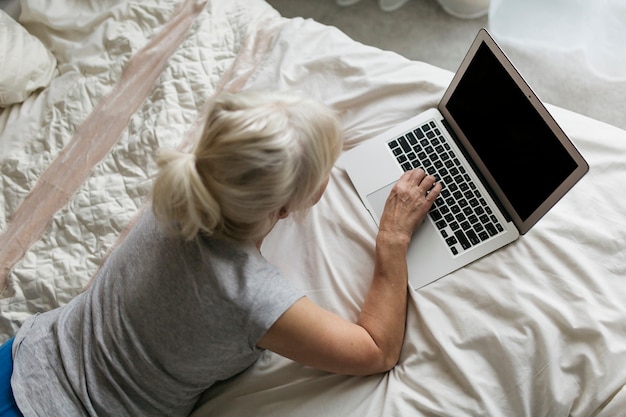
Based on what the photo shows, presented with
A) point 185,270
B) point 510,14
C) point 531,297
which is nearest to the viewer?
point 185,270

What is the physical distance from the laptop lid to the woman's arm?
0.41ft

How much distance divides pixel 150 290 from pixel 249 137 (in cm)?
32

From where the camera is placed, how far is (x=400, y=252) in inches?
39.3

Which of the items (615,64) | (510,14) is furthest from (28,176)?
(615,64)

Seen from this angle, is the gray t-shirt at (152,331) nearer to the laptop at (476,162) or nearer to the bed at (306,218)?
→ the bed at (306,218)

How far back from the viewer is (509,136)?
982 millimetres

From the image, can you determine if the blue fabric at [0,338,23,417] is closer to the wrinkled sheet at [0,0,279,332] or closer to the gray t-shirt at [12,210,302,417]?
the gray t-shirt at [12,210,302,417]

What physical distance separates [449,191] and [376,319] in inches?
12.1

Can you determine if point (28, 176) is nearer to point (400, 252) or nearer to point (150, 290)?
point (150, 290)

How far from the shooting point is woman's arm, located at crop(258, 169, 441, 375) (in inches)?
33.0

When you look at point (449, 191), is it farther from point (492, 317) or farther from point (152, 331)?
point (152, 331)

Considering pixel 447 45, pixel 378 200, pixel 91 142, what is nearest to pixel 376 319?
pixel 378 200

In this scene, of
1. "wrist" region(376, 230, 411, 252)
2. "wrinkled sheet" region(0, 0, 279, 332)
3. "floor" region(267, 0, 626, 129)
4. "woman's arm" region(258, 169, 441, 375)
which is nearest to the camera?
"woman's arm" region(258, 169, 441, 375)

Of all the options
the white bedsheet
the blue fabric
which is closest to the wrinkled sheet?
the blue fabric
